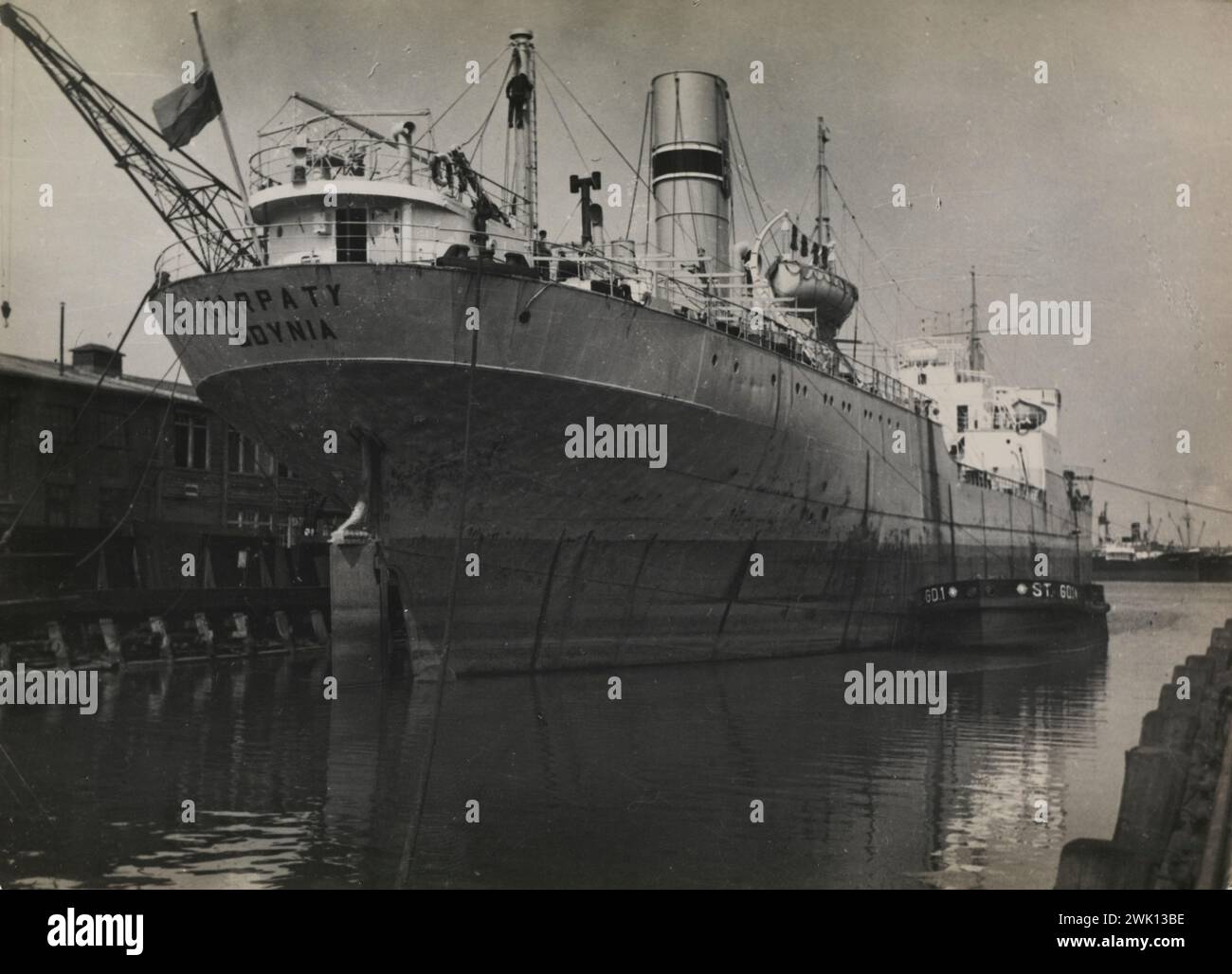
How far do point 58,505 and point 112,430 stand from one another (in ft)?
5.95

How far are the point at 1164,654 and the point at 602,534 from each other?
507 inches

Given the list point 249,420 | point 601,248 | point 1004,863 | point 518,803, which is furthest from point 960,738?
point 249,420

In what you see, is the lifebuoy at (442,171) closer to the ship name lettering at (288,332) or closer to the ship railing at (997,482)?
the ship name lettering at (288,332)

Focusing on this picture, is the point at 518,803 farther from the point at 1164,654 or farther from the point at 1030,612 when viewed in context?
the point at 1164,654

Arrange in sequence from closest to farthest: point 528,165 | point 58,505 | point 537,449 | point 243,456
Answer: point 537,449 → point 528,165 → point 58,505 → point 243,456

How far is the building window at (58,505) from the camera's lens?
17172 millimetres

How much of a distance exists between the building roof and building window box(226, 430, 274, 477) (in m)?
1.20

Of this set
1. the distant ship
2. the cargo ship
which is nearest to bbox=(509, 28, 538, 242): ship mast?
the cargo ship

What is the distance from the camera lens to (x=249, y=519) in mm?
21859

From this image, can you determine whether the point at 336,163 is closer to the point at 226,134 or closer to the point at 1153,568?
the point at 226,134

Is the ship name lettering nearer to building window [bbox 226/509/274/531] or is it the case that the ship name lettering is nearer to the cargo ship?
the cargo ship

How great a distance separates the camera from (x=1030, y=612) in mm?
19609

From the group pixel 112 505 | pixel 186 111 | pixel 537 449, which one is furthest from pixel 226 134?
pixel 112 505

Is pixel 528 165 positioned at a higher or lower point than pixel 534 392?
higher
